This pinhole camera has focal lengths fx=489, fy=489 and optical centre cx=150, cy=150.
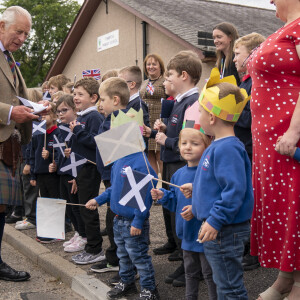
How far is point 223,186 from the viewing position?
9.20ft

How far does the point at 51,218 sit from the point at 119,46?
15075mm

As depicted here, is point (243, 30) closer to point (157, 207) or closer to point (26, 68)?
point (157, 207)

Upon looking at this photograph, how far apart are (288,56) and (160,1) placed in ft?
55.5

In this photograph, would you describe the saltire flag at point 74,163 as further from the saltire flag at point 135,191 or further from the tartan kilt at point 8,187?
the saltire flag at point 135,191

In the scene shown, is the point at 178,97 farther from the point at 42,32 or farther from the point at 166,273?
the point at 42,32

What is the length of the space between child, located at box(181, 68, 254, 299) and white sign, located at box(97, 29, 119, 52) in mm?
16347

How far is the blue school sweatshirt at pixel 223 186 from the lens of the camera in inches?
108

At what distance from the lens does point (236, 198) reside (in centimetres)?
274

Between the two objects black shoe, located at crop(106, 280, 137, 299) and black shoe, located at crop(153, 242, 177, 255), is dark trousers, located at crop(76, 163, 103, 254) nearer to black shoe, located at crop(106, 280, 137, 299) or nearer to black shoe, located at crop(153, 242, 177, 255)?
black shoe, located at crop(153, 242, 177, 255)

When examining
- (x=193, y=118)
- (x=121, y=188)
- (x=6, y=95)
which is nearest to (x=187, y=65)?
(x=193, y=118)

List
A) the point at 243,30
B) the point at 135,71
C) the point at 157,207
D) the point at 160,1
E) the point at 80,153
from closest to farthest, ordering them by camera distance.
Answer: the point at 80,153 → the point at 135,71 → the point at 157,207 → the point at 243,30 → the point at 160,1

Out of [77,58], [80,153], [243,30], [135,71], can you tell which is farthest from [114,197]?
[77,58]

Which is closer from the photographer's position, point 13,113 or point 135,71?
point 13,113

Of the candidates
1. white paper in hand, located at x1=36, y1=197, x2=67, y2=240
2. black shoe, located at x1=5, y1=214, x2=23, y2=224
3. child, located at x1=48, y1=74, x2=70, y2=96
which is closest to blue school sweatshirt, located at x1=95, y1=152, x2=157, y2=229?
white paper in hand, located at x1=36, y1=197, x2=67, y2=240
